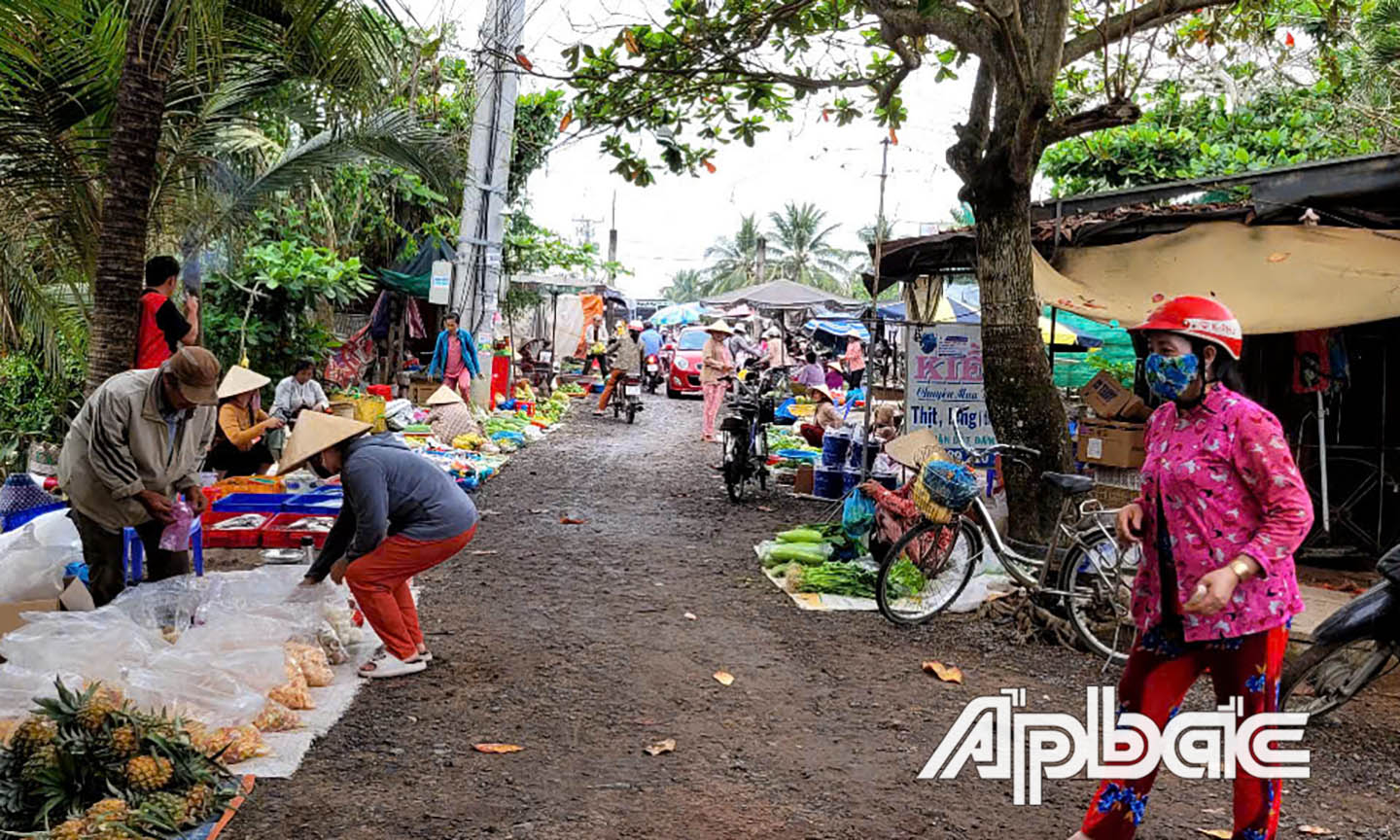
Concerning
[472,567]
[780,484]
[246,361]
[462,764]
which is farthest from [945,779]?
[246,361]

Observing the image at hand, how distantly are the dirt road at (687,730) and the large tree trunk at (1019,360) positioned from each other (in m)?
1.07

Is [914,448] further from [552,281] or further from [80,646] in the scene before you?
[552,281]

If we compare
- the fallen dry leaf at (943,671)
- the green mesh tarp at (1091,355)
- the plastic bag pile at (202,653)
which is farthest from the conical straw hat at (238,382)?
the green mesh tarp at (1091,355)

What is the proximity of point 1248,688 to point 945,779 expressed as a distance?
1.58m

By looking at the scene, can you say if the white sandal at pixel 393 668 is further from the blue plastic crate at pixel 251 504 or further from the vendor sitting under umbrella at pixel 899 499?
the vendor sitting under umbrella at pixel 899 499

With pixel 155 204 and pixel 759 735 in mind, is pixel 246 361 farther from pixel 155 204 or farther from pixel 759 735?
pixel 759 735

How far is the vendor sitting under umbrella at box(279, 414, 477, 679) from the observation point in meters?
5.27

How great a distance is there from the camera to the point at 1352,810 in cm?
451

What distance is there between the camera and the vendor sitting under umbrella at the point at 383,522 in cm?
527

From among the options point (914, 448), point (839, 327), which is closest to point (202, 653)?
point (914, 448)

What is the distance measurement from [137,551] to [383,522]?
1991 millimetres

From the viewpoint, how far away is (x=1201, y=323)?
3.50 m

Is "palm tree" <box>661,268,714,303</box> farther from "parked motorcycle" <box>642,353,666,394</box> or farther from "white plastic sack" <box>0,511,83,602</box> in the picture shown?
"white plastic sack" <box>0,511,83,602</box>

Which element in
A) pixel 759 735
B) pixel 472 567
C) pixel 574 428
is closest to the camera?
pixel 759 735
